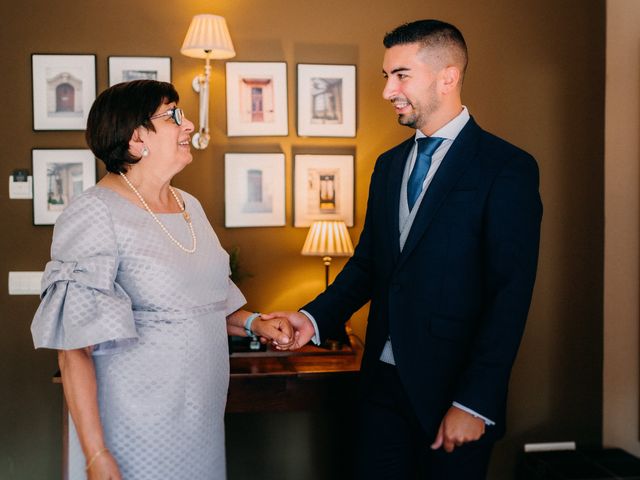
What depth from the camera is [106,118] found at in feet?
6.32

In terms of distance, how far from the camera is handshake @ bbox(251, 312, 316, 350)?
7.77 ft

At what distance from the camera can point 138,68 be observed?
335 centimetres

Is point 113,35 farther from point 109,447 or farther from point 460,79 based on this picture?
point 109,447

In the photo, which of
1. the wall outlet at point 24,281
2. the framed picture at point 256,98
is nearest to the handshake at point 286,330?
the framed picture at point 256,98

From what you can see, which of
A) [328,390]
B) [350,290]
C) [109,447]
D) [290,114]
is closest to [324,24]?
[290,114]

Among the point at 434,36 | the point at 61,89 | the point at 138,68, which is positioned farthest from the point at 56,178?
the point at 434,36

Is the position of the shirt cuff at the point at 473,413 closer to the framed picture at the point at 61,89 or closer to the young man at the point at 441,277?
the young man at the point at 441,277

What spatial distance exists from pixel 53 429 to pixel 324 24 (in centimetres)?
268

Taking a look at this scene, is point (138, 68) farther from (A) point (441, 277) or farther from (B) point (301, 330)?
(A) point (441, 277)

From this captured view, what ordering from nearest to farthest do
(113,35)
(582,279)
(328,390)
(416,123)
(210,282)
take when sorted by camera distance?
(210,282) < (416,123) < (328,390) < (113,35) < (582,279)

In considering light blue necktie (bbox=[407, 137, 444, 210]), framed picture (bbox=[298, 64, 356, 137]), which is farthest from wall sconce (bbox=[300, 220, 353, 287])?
light blue necktie (bbox=[407, 137, 444, 210])

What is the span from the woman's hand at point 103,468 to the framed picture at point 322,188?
1.94 meters

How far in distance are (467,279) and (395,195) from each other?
0.39 metres

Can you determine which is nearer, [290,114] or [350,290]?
[350,290]
